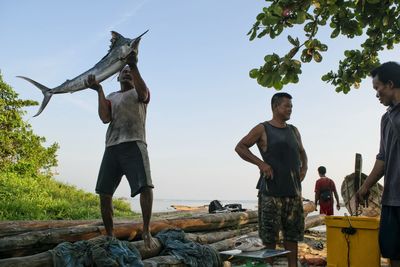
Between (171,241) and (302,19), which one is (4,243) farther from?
(302,19)

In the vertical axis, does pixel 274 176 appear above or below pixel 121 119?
below

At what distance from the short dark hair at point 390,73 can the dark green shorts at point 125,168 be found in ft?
8.95

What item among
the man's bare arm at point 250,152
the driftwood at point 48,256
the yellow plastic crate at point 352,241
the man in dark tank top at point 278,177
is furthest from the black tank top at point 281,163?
the driftwood at point 48,256

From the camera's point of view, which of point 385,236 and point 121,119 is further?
point 121,119

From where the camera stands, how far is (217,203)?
11188mm

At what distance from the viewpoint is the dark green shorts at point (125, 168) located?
483 cm

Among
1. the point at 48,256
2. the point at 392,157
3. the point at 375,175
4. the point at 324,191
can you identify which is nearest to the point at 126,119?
the point at 48,256

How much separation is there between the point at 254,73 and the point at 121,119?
1.85 metres

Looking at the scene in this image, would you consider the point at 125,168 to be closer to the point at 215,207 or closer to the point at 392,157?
the point at 392,157

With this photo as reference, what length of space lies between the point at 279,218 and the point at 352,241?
111 cm

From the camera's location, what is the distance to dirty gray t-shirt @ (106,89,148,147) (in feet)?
16.4

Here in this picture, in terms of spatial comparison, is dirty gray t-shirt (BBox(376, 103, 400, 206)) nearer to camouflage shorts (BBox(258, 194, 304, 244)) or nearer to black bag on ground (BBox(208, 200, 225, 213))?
camouflage shorts (BBox(258, 194, 304, 244))

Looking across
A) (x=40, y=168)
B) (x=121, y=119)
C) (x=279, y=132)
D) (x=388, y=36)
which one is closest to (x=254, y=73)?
(x=279, y=132)

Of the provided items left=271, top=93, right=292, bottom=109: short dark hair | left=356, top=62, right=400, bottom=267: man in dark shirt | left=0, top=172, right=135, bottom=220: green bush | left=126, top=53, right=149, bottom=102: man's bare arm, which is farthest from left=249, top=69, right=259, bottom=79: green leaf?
left=0, top=172, right=135, bottom=220: green bush
